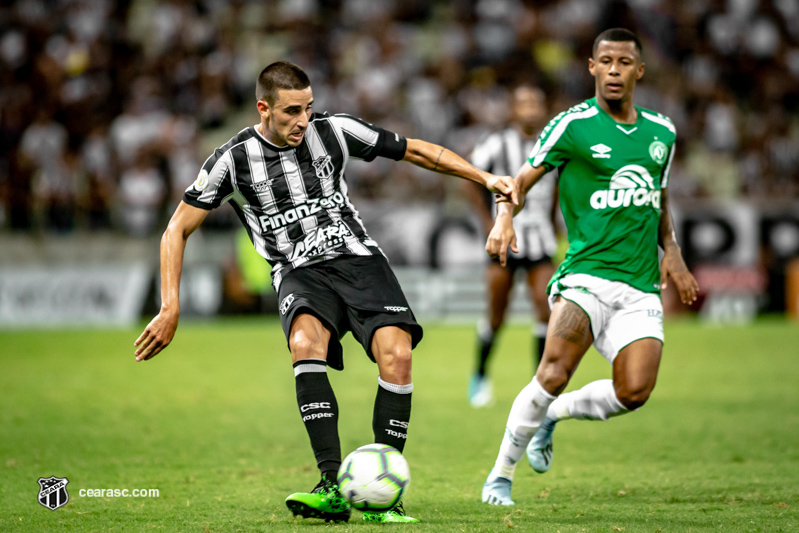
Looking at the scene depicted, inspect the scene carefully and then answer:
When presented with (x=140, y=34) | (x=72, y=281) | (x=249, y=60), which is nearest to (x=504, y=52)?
(x=249, y=60)

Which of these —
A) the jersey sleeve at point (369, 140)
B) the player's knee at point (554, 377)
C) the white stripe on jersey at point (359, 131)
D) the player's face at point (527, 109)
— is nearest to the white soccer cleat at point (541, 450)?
the player's knee at point (554, 377)

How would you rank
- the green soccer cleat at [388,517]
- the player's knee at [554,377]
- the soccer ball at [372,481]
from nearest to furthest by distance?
the soccer ball at [372,481] → the green soccer cleat at [388,517] → the player's knee at [554,377]

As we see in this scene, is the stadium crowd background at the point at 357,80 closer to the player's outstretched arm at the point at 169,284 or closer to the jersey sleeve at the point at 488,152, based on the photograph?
the jersey sleeve at the point at 488,152

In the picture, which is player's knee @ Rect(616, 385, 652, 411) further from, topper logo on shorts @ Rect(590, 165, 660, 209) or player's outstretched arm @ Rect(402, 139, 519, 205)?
player's outstretched arm @ Rect(402, 139, 519, 205)

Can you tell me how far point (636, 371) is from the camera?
492cm

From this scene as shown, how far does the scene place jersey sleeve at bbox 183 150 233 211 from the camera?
196 inches

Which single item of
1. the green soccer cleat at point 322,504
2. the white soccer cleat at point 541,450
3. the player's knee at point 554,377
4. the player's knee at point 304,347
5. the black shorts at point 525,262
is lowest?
the green soccer cleat at point 322,504

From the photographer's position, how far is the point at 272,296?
16.2 m

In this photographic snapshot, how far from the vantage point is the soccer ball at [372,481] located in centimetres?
443

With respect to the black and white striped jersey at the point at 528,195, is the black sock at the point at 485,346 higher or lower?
lower

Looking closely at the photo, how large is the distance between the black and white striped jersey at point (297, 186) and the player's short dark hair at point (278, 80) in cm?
28

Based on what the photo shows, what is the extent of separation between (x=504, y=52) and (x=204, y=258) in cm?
835

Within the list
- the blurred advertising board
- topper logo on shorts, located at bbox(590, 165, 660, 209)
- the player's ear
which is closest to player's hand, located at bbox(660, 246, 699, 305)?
topper logo on shorts, located at bbox(590, 165, 660, 209)

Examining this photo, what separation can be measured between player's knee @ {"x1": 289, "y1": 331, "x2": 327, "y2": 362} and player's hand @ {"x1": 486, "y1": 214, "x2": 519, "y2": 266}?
1.01 m
